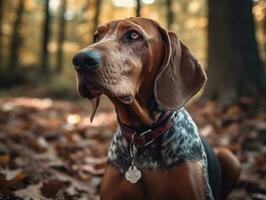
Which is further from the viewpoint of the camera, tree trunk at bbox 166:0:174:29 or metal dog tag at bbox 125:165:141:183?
tree trunk at bbox 166:0:174:29

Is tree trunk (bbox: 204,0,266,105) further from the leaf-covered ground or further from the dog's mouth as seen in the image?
the dog's mouth

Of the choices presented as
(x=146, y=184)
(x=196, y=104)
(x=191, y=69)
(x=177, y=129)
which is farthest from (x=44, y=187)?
(x=196, y=104)

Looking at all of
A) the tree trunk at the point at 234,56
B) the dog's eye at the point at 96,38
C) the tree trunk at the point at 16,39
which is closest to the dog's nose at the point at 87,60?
the dog's eye at the point at 96,38

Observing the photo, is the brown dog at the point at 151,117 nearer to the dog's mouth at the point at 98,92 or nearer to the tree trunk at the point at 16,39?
the dog's mouth at the point at 98,92

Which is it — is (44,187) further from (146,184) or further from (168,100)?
(168,100)

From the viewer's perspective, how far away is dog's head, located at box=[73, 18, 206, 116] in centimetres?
351

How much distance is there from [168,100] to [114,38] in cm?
71

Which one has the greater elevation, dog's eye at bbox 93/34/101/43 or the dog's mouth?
dog's eye at bbox 93/34/101/43

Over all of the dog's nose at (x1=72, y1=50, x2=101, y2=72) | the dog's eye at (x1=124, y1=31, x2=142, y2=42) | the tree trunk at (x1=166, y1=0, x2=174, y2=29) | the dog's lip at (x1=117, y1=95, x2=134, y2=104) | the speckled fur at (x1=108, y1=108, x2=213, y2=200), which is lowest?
the speckled fur at (x1=108, y1=108, x2=213, y2=200)

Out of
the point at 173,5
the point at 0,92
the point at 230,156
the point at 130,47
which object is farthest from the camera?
the point at 173,5

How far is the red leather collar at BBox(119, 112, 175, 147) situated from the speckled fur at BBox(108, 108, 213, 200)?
0.04 meters

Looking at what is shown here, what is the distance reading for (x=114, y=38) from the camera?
395 cm

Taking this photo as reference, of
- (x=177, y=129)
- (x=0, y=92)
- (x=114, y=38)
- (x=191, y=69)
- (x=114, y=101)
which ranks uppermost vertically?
(x=114, y=38)

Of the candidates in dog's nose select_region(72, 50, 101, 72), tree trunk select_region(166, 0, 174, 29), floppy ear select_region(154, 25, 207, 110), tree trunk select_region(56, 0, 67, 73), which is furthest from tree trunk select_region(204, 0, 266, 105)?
tree trunk select_region(56, 0, 67, 73)
